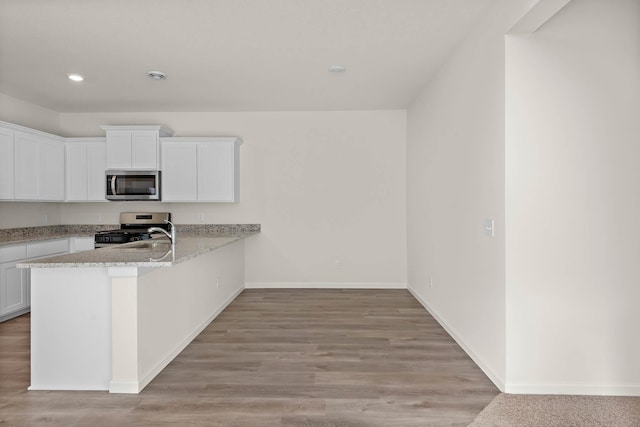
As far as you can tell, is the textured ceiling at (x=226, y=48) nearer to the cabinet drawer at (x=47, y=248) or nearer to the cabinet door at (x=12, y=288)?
the cabinet drawer at (x=47, y=248)

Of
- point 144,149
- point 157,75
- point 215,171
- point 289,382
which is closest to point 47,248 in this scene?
point 144,149

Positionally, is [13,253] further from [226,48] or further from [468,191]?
[468,191]

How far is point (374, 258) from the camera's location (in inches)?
226

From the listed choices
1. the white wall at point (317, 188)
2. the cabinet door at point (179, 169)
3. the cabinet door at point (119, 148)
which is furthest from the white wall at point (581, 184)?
the cabinet door at point (119, 148)

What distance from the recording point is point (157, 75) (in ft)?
13.6

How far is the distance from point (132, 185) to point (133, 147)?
20.4 inches

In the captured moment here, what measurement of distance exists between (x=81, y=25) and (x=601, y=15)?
372 cm

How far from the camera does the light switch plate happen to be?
270 centimetres

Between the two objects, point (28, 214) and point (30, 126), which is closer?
point (28, 214)

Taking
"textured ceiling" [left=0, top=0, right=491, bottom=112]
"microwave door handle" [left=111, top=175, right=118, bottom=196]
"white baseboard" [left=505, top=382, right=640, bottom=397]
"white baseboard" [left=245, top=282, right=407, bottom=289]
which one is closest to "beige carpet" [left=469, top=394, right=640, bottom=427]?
"white baseboard" [left=505, top=382, right=640, bottom=397]

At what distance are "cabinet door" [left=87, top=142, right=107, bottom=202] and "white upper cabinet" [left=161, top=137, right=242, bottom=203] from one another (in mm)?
864

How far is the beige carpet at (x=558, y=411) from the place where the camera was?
2.18m

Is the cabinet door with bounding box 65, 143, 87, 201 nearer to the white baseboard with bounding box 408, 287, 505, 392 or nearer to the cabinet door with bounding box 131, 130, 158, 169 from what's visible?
the cabinet door with bounding box 131, 130, 158, 169

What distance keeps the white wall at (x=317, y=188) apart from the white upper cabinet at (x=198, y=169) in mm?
412
